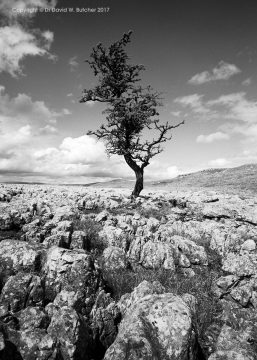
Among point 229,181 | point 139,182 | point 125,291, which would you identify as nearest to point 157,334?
point 125,291

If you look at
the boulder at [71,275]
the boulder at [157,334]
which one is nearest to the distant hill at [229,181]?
the boulder at [71,275]

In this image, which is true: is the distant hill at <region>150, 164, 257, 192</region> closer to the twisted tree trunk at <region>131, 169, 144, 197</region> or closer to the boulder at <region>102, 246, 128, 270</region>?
the twisted tree trunk at <region>131, 169, 144, 197</region>

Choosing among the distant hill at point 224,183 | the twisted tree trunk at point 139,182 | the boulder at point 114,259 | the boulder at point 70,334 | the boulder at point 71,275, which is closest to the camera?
the boulder at point 70,334

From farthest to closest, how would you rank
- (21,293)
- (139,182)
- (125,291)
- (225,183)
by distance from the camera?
(225,183) < (139,182) < (125,291) < (21,293)

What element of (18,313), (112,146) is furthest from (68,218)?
(112,146)

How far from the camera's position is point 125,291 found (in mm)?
7262

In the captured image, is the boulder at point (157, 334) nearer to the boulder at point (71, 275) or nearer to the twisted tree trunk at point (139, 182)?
the boulder at point (71, 275)

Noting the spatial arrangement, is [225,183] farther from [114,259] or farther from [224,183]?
[114,259]

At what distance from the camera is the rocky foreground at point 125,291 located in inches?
182

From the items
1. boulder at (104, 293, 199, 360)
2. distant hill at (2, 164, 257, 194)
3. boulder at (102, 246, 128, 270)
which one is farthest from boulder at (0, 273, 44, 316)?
distant hill at (2, 164, 257, 194)

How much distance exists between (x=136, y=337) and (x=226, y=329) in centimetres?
188

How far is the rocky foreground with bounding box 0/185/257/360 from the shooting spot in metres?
4.61

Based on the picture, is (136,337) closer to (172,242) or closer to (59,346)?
(59,346)

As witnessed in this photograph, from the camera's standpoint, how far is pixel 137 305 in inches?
215
